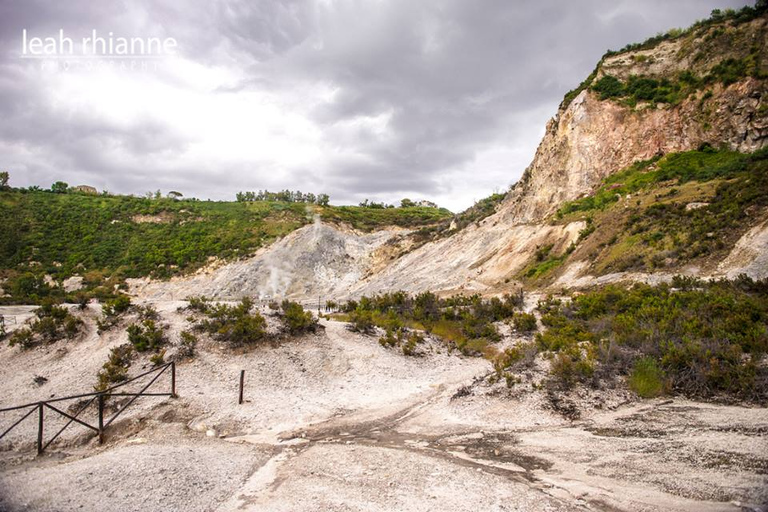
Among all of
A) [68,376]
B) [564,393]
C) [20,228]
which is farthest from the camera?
[20,228]

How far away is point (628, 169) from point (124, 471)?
40571mm

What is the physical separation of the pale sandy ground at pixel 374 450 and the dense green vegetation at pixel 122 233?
34.4 m

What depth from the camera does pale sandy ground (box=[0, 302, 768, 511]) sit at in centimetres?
559

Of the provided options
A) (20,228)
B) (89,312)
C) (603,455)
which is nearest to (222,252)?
(20,228)

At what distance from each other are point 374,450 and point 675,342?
925 centimetres

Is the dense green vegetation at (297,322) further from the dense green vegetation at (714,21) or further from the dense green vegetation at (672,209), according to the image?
the dense green vegetation at (714,21)

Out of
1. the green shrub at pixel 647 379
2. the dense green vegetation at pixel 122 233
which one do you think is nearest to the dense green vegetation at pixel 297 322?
the green shrub at pixel 647 379

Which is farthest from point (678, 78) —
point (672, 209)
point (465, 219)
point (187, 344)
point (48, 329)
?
point (48, 329)

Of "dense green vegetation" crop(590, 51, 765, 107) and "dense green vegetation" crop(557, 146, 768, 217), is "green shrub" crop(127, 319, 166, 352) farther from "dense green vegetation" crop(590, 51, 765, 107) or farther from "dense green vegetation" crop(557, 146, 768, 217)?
"dense green vegetation" crop(590, 51, 765, 107)

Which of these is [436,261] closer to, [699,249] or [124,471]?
[699,249]

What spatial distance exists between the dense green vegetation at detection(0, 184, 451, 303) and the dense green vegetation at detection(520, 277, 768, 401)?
4220cm

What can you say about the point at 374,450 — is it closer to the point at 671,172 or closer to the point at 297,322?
the point at 297,322

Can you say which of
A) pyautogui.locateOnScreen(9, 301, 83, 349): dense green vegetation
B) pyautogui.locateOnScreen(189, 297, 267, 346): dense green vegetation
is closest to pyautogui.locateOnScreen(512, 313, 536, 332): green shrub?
pyautogui.locateOnScreen(189, 297, 267, 346): dense green vegetation

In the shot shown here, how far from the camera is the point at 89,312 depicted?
56.3 feet
